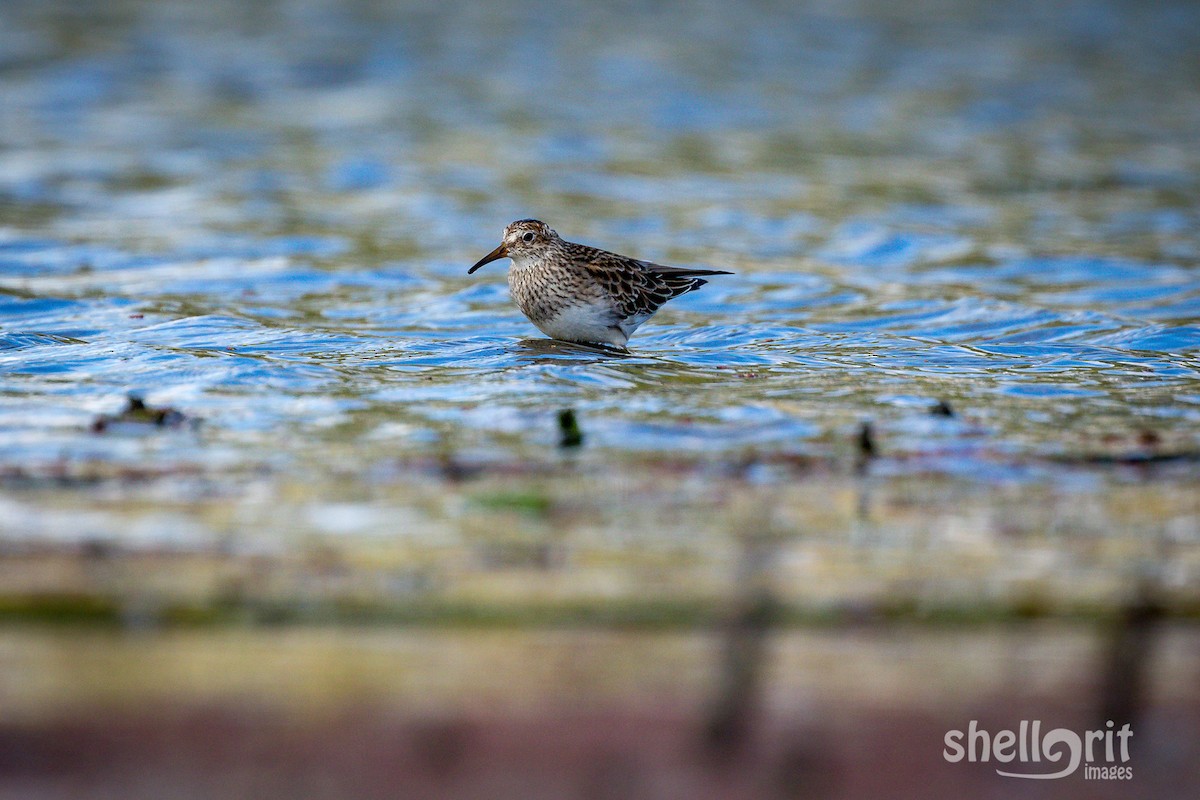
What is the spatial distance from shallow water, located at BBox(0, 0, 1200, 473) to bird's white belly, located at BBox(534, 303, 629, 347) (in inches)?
7.5

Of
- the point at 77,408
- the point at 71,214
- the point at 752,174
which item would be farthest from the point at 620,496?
the point at 752,174

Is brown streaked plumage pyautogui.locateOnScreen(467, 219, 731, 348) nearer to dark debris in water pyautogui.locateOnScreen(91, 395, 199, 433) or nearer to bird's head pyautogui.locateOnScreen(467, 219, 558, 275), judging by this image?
bird's head pyautogui.locateOnScreen(467, 219, 558, 275)

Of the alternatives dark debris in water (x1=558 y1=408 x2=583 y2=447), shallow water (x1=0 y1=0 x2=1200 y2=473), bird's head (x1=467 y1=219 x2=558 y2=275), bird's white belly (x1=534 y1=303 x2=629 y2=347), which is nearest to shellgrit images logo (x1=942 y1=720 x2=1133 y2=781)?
shallow water (x1=0 y1=0 x2=1200 y2=473)

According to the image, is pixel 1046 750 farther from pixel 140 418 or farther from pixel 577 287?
pixel 577 287

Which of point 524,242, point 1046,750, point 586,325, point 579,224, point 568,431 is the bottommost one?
point 1046,750

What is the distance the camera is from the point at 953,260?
1462cm

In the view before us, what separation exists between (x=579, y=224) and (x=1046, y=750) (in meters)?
12.2

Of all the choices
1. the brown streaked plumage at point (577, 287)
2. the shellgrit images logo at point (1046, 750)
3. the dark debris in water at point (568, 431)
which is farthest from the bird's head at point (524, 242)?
the shellgrit images logo at point (1046, 750)

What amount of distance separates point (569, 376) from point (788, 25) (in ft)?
87.8

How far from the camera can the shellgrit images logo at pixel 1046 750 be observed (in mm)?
4426

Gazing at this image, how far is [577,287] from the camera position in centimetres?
1056

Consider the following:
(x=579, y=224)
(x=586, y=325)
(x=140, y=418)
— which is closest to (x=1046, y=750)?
(x=140, y=418)

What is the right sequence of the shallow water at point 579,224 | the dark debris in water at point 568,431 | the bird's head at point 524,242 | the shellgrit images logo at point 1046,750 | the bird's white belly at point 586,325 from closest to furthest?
the shellgrit images logo at point 1046,750 < the dark debris in water at point 568,431 < the shallow water at point 579,224 < the bird's white belly at point 586,325 < the bird's head at point 524,242

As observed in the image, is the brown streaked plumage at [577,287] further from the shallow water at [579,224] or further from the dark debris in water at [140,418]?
the dark debris in water at [140,418]
